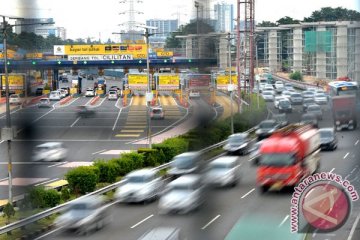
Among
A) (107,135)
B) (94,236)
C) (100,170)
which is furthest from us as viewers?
(107,135)

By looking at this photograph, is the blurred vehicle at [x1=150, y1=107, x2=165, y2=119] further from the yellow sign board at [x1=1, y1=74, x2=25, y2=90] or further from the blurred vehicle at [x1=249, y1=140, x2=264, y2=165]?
the yellow sign board at [x1=1, y1=74, x2=25, y2=90]

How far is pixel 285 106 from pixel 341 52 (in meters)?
0.24

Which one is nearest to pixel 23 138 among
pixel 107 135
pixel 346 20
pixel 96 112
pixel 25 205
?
pixel 25 205

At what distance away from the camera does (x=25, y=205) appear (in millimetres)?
831

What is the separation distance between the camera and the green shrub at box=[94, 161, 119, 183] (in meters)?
2.68

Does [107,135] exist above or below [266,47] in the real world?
below

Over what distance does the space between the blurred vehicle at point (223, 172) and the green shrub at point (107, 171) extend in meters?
1.65

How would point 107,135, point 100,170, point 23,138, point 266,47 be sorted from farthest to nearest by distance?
point 107,135 < point 100,170 < point 266,47 < point 23,138

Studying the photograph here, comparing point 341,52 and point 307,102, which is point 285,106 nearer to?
point 307,102

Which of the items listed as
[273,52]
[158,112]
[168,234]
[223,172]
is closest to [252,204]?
[223,172]

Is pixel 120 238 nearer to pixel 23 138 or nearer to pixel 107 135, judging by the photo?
pixel 23 138

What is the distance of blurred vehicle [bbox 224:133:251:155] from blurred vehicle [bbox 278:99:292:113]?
0.27ft

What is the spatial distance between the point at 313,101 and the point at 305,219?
24 centimetres

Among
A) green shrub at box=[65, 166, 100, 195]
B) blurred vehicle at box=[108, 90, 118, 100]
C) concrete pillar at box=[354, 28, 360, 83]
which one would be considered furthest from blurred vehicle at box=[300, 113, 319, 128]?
blurred vehicle at box=[108, 90, 118, 100]
